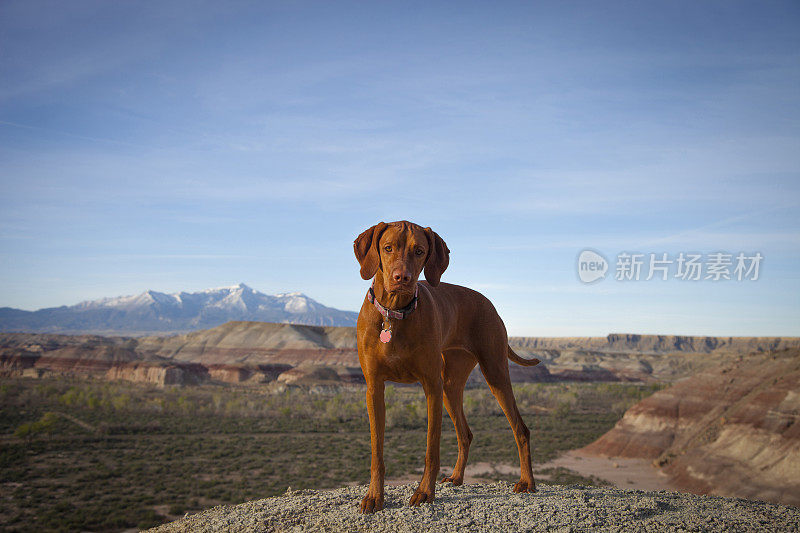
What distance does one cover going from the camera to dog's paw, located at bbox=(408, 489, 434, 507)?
20.2ft

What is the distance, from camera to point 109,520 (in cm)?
2092

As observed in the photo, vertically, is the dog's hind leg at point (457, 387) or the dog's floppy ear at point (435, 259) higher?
the dog's floppy ear at point (435, 259)

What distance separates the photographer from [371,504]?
6.14 metres

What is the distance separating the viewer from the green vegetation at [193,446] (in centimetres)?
2402

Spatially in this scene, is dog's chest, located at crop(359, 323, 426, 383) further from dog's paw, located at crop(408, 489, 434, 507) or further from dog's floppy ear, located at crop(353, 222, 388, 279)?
dog's paw, located at crop(408, 489, 434, 507)

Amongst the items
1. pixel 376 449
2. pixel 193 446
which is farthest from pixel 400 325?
pixel 193 446

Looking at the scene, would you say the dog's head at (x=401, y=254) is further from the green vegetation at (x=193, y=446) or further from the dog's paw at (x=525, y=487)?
the green vegetation at (x=193, y=446)

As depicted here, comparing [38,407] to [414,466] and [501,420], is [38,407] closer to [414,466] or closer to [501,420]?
[414,466]

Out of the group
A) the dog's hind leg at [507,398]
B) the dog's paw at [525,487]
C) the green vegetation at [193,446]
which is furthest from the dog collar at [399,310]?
the green vegetation at [193,446]

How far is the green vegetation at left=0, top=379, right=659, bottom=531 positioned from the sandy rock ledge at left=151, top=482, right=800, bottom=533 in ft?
55.3

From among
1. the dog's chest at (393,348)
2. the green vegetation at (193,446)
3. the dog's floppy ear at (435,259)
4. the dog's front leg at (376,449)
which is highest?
the dog's floppy ear at (435,259)

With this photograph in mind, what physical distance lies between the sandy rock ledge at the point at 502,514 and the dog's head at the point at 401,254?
265 cm

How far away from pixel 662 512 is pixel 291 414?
5399 centimetres

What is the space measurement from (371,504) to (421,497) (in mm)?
582
